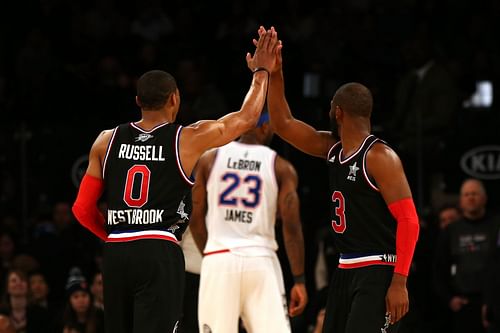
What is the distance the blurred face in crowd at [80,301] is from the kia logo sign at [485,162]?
4517 millimetres

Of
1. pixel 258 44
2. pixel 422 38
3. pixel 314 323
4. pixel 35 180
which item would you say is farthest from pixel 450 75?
pixel 258 44

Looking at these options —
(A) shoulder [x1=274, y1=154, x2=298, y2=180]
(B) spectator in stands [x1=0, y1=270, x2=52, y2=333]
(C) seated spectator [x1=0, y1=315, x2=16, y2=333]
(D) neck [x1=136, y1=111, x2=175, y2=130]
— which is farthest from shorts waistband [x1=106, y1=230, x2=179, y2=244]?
(B) spectator in stands [x1=0, y1=270, x2=52, y2=333]

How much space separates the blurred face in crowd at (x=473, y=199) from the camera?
1074 centimetres

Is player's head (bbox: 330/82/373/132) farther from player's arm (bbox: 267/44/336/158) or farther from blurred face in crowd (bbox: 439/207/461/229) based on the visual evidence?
blurred face in crowd (bbox: 439/207/461/229)

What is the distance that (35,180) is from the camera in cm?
1205

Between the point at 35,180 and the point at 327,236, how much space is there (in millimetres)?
3424

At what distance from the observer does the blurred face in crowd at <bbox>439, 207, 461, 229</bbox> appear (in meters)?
11.3

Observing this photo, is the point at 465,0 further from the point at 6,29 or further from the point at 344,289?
the point at 344,289

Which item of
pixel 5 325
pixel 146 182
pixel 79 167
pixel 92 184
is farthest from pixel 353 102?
pixel 79 167

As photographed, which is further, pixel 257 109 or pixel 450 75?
pixel 450 75

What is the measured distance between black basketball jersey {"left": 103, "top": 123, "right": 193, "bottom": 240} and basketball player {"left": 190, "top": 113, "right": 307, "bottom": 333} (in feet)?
5.52

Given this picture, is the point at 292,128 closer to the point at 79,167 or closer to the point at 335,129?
the point at 335,129

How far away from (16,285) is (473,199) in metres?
4.63

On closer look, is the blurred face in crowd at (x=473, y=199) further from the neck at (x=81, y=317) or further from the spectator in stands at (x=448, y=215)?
the neck at (x=81, y=317)
